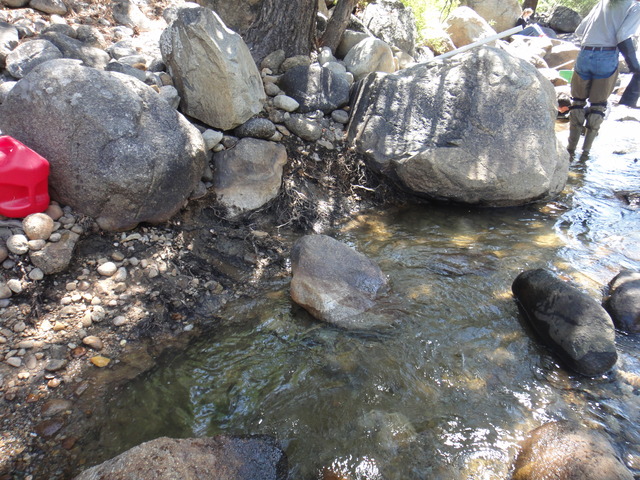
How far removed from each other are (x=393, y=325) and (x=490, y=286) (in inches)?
42.9

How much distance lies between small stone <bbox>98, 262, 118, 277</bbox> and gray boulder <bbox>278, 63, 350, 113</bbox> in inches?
118

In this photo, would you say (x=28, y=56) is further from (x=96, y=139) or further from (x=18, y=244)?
(x=18, y=244)

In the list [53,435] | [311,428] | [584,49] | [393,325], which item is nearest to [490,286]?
[393,325]

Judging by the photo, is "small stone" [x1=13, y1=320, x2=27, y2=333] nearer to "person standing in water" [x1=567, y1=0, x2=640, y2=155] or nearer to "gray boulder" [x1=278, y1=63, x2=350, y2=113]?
"gray boulder" [x1=278, y1=63, x2=350, y2=113]

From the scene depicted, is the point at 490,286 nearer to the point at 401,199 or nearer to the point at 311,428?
the point at 401,199

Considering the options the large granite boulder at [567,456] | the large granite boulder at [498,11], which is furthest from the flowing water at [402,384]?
the large granite boulder at [498,11]

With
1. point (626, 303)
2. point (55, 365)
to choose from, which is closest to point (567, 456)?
point (626, 303)

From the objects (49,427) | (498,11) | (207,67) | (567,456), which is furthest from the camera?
(498,11)

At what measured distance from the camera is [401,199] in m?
5.15

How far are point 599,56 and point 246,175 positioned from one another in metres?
5.44

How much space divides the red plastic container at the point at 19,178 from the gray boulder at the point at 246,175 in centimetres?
150

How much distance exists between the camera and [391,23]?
747cm

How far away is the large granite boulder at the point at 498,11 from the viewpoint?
16.0 meters

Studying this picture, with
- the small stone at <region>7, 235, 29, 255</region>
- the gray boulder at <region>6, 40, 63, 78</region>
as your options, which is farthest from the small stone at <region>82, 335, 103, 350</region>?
the gray boulder at <region>6, 40, 63, 78</region>
